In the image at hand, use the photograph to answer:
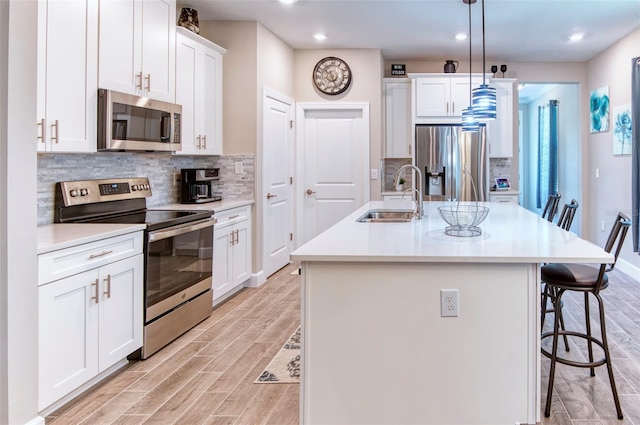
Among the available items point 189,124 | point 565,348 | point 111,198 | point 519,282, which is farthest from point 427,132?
point 519,282

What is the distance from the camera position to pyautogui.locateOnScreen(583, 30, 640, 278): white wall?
539cm

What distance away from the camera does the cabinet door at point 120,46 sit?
9.86 feet

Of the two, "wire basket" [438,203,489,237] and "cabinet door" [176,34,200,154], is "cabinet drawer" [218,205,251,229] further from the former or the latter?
"wire basket" [438,203,489,237]

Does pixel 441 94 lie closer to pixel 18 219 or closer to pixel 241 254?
pixel 241 254

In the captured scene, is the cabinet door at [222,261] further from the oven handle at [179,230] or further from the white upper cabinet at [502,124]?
the white upper cabinet at [502,124]

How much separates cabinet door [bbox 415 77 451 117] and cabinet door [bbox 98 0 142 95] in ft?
12.5

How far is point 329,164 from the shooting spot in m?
6.32

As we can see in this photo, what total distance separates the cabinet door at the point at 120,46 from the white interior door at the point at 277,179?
1818 millimetres

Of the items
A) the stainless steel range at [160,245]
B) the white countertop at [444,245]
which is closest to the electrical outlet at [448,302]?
the white countertop at [444,245]

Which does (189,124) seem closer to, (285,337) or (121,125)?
(121,125)

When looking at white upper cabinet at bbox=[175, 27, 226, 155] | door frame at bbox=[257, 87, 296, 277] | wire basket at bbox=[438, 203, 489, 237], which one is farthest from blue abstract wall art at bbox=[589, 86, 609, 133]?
white upper cabinet at bbox=[175, 27, 226, 155]

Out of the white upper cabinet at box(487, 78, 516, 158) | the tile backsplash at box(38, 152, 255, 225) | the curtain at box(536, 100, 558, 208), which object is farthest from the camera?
the curtain at box(536, 100, 558, 208)

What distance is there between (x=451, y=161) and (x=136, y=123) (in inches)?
161

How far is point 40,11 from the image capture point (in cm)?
248
